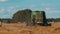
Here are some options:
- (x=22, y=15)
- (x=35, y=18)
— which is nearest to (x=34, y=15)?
(x=35, y=18)

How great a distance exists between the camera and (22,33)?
2217 centimetres

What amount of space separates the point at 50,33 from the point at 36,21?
19.5 meters

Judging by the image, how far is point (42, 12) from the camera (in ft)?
145

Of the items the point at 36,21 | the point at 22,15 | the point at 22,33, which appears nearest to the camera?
the point at 22,33

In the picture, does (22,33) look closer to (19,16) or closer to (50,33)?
(50,33)

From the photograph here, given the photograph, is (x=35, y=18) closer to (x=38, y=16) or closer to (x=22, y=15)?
(x=38, y=16)

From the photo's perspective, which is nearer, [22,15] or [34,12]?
[34,12]

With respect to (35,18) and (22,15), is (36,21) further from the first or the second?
(22,15)

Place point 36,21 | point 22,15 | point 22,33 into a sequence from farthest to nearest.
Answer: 1. point 22,15
2. point 36,21
3. point 22,33

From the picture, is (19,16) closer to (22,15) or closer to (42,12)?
(22,15)

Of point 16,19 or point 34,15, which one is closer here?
point 34,15

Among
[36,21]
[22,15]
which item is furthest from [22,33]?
[22,15]

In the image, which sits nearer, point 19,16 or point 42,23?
point 42,23

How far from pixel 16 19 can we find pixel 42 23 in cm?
2286
